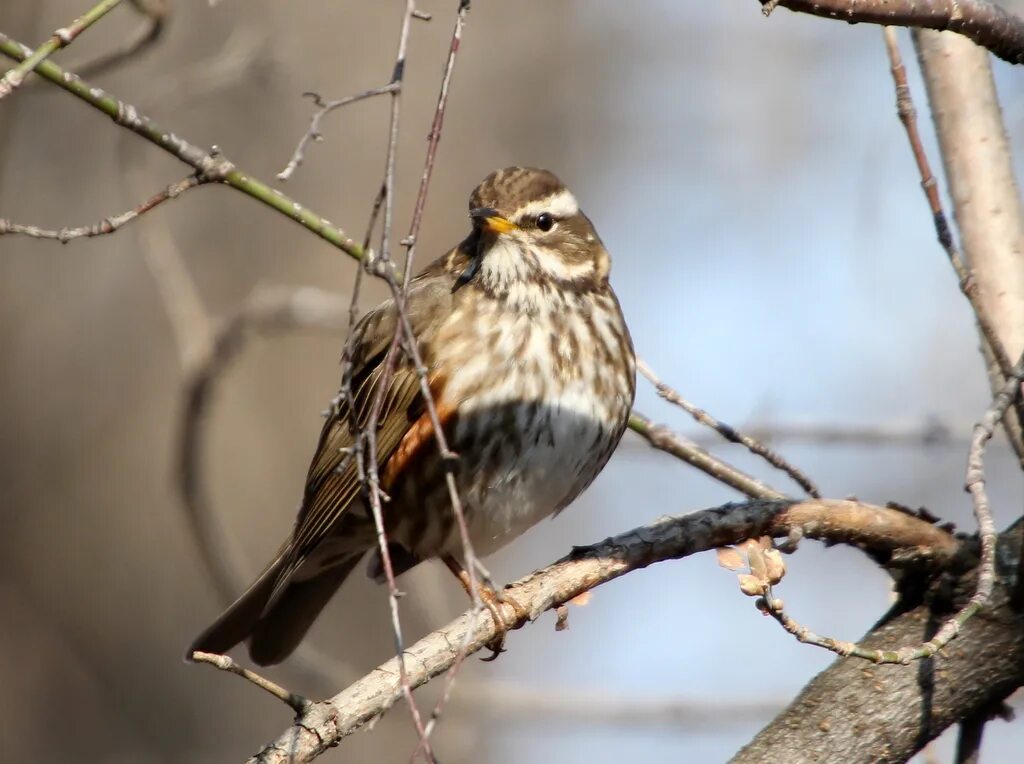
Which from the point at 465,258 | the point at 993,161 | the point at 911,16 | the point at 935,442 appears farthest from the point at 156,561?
the point at 911,16

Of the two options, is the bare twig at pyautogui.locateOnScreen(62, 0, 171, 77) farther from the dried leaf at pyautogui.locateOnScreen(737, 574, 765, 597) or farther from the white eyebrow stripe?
the dried leaf at pyautogui.locateOnScreen(737, 574, 765, 597)

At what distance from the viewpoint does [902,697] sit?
341 cm

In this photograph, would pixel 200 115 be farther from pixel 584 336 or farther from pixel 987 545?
pixel 987 545

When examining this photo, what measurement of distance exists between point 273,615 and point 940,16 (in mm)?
3043

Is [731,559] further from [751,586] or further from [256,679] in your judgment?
[256,679]

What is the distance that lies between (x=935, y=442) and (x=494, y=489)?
1.65 metres

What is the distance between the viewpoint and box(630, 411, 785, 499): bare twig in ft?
13.0

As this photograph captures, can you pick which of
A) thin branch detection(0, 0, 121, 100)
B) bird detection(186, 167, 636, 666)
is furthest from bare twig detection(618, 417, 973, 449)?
thin branch detection(0, 0, 121, 100)

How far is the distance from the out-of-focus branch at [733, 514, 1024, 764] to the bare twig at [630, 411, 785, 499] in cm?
61

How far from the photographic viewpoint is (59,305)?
23.2 ft

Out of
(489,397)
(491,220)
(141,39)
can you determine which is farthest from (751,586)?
(141,39)

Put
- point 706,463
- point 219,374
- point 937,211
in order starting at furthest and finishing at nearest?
point 219,374 → point 706,463 → point 937,211

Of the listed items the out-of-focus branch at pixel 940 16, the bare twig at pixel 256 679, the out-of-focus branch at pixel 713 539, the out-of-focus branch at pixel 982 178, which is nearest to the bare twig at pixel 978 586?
the out-of-focus branch at pixel 713 539

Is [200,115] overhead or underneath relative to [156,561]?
overhead
